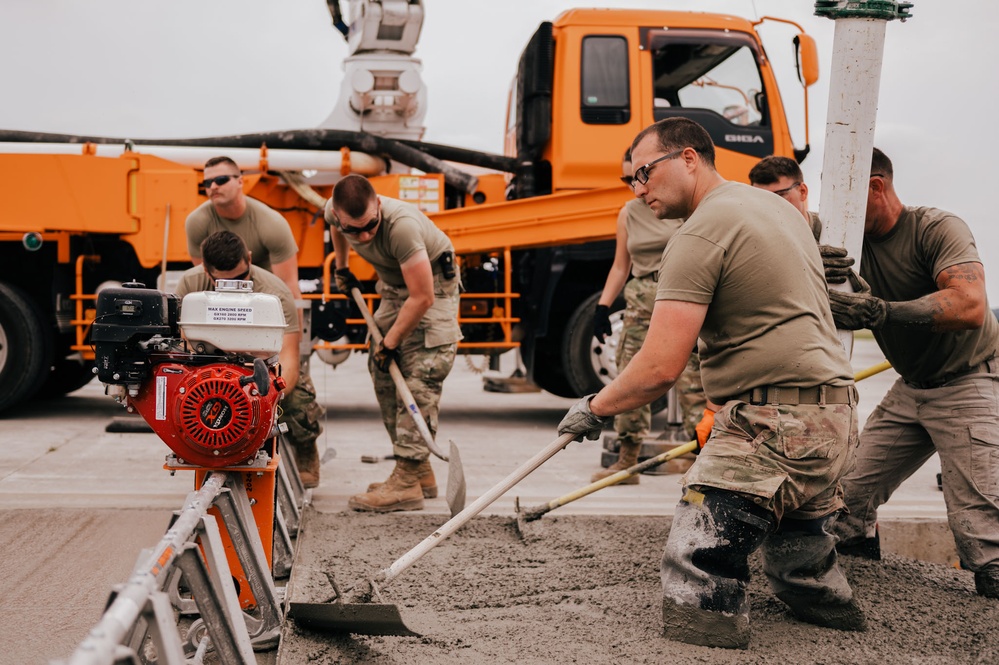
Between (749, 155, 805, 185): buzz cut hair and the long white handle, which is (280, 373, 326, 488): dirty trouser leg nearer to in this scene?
the long white handle

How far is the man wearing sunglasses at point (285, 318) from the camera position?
13.5 feet

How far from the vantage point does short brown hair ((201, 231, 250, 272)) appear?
409cm

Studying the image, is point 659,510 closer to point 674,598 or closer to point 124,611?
point 674,598

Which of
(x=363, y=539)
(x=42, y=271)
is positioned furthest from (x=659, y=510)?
(x=42, y=271)

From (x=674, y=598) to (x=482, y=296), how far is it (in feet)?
16.3

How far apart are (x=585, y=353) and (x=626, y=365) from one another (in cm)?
201

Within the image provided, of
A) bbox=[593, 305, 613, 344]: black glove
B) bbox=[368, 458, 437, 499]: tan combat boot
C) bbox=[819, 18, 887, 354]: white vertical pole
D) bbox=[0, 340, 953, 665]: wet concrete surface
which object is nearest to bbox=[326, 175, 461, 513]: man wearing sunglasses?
bbox=[368, 458, 437, 499]: tan combat boot

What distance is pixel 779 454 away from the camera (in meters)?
3.08

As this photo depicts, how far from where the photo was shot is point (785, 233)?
10.2 ft

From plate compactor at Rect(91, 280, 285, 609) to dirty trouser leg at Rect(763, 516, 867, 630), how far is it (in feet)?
5.54

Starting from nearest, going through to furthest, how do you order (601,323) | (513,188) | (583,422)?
1. (583,422)
2. (601,323)
3. (513,188)

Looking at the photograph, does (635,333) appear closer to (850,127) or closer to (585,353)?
(585,353)

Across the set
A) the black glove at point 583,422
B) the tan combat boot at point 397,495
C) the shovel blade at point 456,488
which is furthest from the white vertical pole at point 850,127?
the tan combat boot at point 397,495

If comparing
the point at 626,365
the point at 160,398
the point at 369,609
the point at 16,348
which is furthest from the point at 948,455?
the point at 16,348
